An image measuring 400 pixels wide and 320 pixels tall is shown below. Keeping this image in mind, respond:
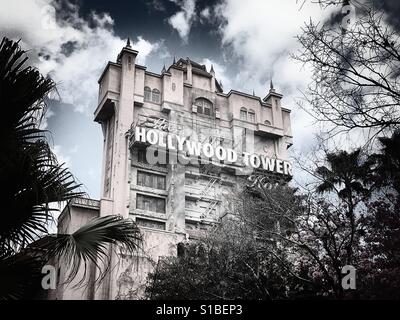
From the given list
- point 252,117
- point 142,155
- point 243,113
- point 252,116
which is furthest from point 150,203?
point 252,116

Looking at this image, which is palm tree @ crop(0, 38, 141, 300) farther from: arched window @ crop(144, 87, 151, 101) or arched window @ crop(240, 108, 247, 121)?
arched window @ crop(240, 108, 247, 121)

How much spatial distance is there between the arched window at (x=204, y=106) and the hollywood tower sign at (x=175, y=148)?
10cm

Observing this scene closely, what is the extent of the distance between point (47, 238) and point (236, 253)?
1517 cm

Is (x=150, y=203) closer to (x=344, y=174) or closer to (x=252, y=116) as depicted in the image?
(x=252, y=116)

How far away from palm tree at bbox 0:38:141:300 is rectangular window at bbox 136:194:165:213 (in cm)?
3204

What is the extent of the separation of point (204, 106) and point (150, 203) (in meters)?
11.8

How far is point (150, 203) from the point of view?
38281 millimetres

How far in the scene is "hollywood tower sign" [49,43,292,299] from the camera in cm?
3722

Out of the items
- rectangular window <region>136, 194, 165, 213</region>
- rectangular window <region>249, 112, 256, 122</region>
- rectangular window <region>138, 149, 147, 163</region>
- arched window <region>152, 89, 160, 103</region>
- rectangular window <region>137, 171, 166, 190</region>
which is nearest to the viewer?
rectangular window <region>136, 194, 165, 213</region>

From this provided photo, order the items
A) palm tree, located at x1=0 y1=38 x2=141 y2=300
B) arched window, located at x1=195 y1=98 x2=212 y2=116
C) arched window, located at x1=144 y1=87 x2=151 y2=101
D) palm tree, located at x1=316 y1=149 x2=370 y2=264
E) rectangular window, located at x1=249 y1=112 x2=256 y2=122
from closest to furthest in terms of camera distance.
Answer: palm tree, located at x1=0 y1=38 x2=141 y2=300 → palm tree, located at x1=316 y1=149 x2=370 y2=264 → arched window, located at x1=144 y1=87 x2=151 y2=101 → arched window, located at x1=195 y1=98 x2=212 y2=116 → rectangular window, located at x1=249 y1=112 x2=256 y2=122

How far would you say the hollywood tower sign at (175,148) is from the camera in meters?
37.2

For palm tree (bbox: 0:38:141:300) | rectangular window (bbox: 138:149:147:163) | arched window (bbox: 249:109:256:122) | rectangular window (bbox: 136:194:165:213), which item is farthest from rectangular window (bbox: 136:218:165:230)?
palm tree (bbox: 0:38:141:300)

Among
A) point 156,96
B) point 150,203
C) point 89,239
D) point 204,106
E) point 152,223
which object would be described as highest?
point 204,106
